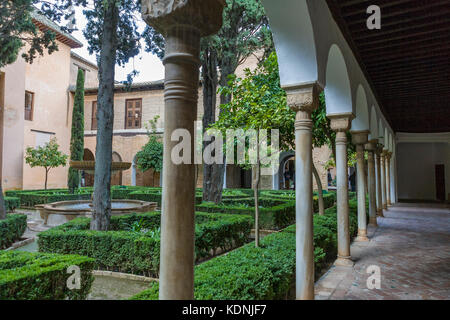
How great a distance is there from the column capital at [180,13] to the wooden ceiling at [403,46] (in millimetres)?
2801

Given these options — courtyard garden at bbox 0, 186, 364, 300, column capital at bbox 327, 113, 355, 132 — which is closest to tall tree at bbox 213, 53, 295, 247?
column capital at bbox 327, 113, 355, 132

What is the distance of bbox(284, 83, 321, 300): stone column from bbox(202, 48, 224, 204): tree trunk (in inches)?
280

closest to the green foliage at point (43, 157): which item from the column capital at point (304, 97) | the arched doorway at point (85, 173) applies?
the arched doorway at point (85, 173)

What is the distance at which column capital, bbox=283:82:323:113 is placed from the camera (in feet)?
12.2

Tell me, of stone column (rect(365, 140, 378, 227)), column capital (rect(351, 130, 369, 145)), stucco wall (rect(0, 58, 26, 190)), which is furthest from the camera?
stucco wall (rect(0, 58, 26, 190))

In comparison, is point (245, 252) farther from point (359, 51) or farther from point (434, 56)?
point (434, 56)

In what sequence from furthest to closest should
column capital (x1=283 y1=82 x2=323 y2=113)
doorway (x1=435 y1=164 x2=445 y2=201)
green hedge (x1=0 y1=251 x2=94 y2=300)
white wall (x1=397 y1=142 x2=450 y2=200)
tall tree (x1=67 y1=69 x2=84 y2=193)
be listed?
white wall (x1=397 y1=142 x2=450 y2=200), doorway (x1=435 y1=164 x2=445 y2=201), tall tree (x1=67 y1=69 x2=84 y2=193), column capital (x1=283 y1=82 x2=323 y2=113), green hedge (x1=0 y1=251 x2=94 y2=300)

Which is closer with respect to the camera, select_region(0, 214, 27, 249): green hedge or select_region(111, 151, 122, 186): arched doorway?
select_region(0, 214, 27, 249): green hedge

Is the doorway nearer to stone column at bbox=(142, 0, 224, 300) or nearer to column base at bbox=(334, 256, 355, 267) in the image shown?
column base at bbox=(334, 256, 355, 267)

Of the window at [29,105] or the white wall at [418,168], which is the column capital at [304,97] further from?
the white wall at [418,168]

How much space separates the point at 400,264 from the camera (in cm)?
538

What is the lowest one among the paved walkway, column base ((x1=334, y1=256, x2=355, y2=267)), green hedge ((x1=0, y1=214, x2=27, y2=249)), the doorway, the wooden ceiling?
the paved walkway

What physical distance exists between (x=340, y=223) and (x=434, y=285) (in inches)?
60.6
